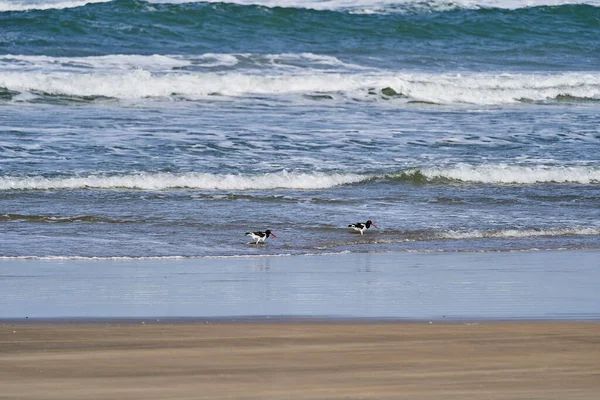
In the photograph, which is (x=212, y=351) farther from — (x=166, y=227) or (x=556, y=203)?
(x=556, y=203)

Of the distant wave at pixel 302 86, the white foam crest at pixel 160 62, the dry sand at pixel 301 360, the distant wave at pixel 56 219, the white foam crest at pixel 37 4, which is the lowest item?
the distant wave at pixel 56 219

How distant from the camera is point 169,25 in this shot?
24219 mm

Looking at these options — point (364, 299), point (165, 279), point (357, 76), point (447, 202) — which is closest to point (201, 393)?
point (364, 299)

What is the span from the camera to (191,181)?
1106 cm

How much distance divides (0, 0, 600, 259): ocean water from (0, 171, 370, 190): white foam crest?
0.07 ft

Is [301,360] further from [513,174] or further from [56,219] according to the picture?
[513,174]

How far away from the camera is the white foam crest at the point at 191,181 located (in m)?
10.8

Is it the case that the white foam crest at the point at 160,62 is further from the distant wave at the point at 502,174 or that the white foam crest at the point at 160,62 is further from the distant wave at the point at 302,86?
the distant wave at the point at 502,174

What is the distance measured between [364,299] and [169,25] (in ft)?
61.9

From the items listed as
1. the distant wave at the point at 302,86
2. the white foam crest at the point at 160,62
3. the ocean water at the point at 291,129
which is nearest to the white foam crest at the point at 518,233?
the ocean water at the point at 291,129

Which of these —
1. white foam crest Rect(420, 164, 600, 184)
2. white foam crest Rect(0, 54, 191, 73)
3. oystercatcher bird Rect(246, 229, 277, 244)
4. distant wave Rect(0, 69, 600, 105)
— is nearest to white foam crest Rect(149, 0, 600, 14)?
white foam crest Rect(0, 54, 191, 73)

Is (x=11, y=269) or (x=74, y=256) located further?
(x=74, y=256)

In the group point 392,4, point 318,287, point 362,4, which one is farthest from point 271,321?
point 392,4

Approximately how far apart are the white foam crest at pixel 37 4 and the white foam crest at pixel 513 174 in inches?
601
